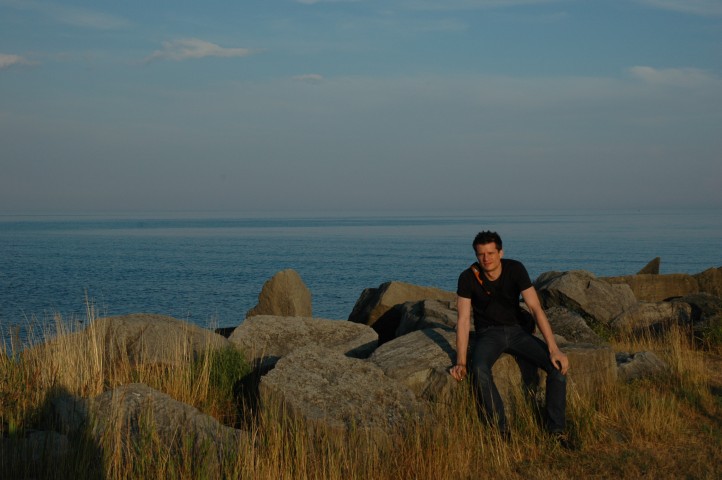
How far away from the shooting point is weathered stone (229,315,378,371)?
35.5 feet

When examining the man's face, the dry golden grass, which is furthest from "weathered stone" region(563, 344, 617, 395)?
the man's face

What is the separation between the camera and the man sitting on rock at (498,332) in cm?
751

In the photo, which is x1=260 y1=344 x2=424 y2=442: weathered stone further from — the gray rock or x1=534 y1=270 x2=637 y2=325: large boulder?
x1=534 y1=270 x2=637 y2=325: large boulder

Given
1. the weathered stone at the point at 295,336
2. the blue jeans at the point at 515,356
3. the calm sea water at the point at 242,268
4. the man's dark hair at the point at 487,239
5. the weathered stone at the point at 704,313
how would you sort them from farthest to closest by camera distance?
1. the calm sea water at the point at 242,268
2. the weathered stone at the point at 704,313
3. the weathered stone at the point at 295,336
4. the man's dark hair at the point at 487,239
5. the blue jeans at the point at 515,356

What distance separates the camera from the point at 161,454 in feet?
20.5

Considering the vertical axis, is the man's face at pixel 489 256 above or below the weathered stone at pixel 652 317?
above

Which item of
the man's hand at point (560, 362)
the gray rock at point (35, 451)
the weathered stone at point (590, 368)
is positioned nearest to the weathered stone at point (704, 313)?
the weathered stone at point (590, 368)

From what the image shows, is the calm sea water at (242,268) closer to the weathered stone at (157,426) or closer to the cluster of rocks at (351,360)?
the cluster of rocks at (351,360)

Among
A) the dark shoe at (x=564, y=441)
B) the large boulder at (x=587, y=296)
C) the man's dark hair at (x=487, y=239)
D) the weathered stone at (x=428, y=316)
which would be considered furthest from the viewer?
the large boulder at (x=587, y=296)

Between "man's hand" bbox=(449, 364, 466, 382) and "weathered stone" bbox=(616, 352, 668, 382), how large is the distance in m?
2.62

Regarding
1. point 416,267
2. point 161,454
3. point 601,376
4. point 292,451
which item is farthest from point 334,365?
point 416,267

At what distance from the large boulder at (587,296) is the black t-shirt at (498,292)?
6983 mm

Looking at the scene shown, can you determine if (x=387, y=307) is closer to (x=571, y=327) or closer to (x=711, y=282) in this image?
(x=571, y=327)

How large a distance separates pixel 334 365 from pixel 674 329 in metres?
7.96
